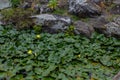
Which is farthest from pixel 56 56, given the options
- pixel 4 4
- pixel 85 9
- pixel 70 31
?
pixel 4 4

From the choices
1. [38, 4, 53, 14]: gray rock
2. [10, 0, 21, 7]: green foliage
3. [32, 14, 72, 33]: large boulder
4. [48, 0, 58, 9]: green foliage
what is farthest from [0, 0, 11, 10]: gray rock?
[32, 14, 72, 33]: large boulder

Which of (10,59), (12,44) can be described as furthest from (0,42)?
(10,59)

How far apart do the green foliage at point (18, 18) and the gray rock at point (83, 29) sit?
1.07 meters

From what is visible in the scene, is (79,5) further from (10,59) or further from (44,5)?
(10,59)

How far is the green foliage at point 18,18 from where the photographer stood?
6066 mm

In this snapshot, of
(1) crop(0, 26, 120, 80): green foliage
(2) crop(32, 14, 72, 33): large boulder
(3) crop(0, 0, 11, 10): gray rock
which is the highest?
(3) crop(0, 0, 11, 10): gray rock

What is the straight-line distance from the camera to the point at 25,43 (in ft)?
18.0

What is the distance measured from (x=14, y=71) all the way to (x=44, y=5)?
2569mm

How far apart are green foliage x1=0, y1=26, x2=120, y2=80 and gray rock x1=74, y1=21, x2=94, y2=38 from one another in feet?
0.48

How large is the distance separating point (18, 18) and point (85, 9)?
5.36 feet

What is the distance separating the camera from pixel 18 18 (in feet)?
20.3

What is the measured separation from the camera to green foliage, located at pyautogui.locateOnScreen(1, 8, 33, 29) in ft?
19.9

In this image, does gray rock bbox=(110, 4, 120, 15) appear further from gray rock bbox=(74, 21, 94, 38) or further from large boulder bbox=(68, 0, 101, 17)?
gray rock bbox=(74, 21, 94, 38)

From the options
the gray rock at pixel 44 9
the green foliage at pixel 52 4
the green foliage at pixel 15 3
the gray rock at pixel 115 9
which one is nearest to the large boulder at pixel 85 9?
the gray rock at pixel 115 9
